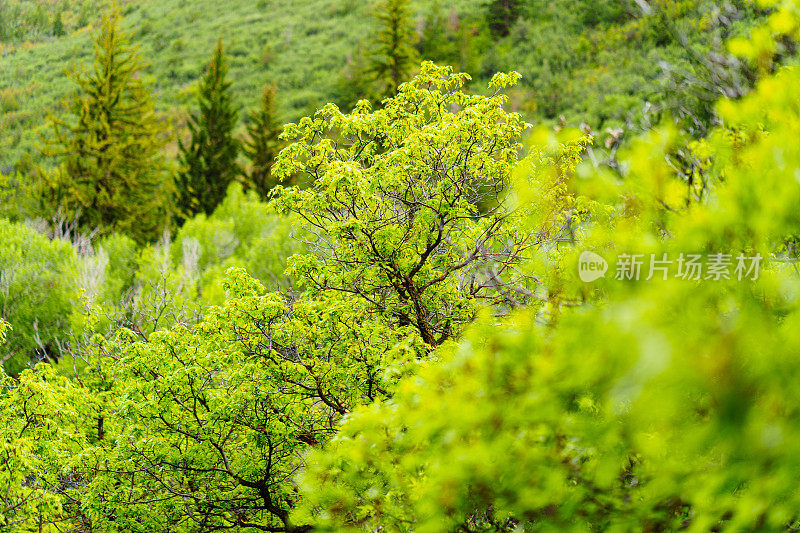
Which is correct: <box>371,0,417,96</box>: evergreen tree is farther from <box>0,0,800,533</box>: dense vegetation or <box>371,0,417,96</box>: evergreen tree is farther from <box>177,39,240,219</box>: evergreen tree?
<box>0,0,800,533</box>: dense vegetation

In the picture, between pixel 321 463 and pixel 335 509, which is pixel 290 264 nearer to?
pixel 321 463

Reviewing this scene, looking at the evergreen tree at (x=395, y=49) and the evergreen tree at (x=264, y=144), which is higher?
the evergreen tree at (x=395, y=49)

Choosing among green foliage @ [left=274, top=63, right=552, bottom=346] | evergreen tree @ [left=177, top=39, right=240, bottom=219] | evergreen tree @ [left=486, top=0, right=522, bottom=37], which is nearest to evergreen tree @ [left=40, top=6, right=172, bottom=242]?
evergreen tree @ [left=177, top=39, right=240, bottom=219]

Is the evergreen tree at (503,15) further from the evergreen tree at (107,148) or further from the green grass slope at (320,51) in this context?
the evergreen tree at (107,148)

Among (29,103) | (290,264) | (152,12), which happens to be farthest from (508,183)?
(152,12)

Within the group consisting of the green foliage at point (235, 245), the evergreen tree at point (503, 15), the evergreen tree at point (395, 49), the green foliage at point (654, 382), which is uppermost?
the green foliage at point (654, 382)

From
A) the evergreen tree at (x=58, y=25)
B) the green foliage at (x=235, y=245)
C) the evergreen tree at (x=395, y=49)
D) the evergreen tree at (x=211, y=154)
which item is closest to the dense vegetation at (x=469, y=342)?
the green foliage at (x=235, y=245)

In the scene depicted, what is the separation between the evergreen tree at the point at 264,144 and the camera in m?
30.3

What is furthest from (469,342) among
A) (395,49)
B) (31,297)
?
(395,49)

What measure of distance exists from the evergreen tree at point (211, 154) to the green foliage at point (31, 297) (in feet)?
31.6

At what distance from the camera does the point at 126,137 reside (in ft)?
78.9

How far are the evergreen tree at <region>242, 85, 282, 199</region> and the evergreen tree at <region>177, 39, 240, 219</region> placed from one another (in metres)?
1.31

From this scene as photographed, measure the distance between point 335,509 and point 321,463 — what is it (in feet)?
1.87

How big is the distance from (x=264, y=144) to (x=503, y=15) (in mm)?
34129
